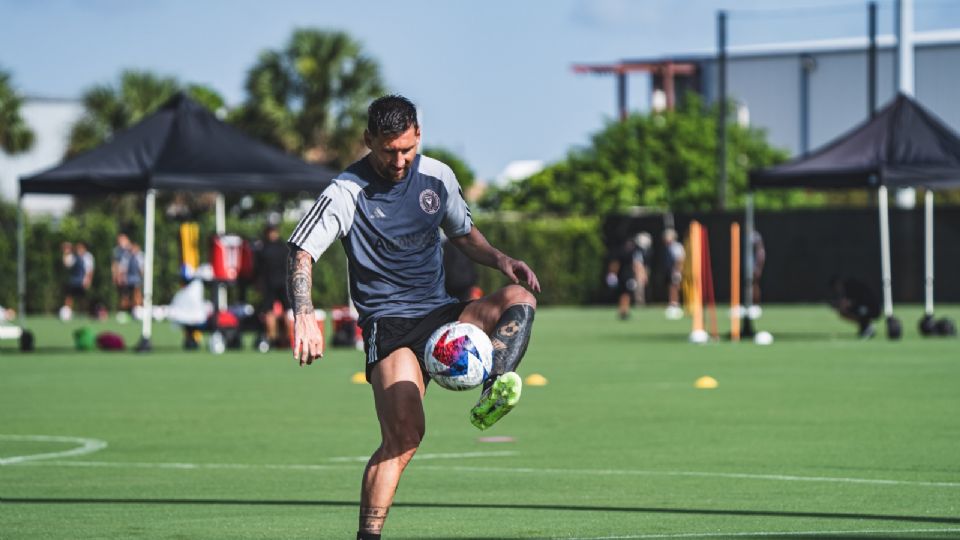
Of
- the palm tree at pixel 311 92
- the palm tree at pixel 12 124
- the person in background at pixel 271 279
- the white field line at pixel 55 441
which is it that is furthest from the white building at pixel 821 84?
the white field line at pixel 55 441

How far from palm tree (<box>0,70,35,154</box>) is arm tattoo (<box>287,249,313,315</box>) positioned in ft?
167

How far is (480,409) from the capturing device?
25.0ft

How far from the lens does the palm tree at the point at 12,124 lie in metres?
56.6

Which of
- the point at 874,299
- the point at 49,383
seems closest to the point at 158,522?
the point at 49,383

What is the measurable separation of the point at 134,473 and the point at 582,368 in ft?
37.4

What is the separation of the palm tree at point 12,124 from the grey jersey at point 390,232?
5065cm

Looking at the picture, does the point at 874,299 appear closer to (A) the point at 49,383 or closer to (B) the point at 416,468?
(A) the point at 49,383

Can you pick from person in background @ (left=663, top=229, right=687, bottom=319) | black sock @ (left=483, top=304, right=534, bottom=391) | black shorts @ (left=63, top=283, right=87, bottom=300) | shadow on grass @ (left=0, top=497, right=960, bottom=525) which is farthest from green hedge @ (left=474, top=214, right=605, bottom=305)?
black sock @ (left=483, top=304, right=534, bottom=391)

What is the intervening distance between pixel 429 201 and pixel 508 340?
738mm

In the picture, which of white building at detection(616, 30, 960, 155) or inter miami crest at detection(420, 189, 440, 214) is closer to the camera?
inter miami crest at detection(420, 189, 440, 214)

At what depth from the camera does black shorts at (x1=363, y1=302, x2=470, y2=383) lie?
7828mm

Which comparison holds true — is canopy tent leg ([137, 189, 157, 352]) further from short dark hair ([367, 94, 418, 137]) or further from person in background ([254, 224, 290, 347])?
short dark hair ([367, 94, 418, 137])

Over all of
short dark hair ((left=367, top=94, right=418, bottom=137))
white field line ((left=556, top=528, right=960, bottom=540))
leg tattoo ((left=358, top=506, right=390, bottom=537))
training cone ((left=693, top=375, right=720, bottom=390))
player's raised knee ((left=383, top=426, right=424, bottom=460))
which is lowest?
training cone ((left=693, top=375, right=720, bottom=390))

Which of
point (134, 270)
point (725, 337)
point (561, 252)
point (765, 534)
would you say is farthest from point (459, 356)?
point (561, 252)
